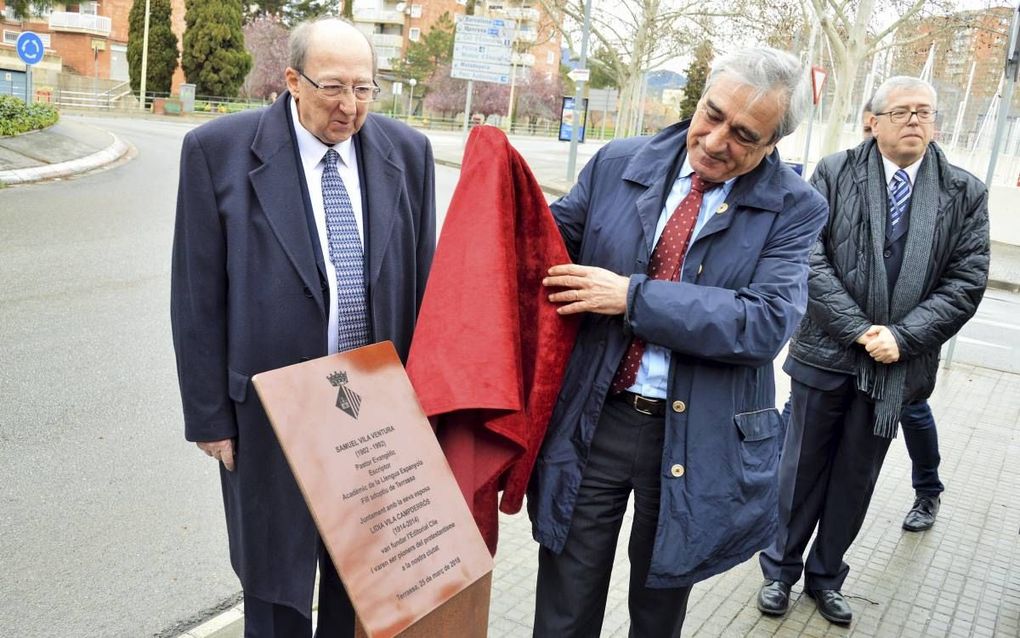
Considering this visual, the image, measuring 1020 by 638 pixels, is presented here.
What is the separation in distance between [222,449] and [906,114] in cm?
277

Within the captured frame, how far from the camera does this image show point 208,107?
4216 cm

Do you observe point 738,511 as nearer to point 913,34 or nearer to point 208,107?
point 913,34

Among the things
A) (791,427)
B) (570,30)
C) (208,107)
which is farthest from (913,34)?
(791,427)

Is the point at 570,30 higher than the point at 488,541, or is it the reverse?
the point at 570,30

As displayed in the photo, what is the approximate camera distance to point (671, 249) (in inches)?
91.9

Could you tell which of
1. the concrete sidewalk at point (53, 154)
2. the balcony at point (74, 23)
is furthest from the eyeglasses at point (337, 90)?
the balcony at point (74, 23)

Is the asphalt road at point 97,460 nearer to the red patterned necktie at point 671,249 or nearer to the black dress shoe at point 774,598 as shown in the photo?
the red patterned necktie at point 671,249

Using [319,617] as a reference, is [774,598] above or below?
below

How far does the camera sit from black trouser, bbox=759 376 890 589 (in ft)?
12.0

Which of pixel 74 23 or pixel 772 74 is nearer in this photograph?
pixel 772 74

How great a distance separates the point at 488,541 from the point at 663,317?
72 cm

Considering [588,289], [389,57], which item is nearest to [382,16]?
[389,57]

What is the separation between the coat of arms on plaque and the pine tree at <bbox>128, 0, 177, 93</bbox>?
46.3 metres

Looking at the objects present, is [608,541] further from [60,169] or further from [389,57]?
[389,57]
